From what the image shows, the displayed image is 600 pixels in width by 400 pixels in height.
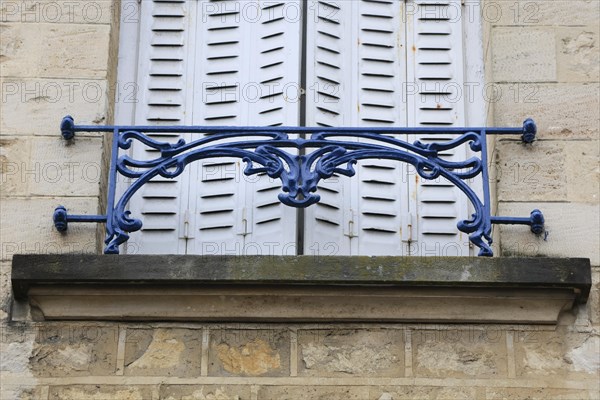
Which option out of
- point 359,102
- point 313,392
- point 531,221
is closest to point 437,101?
point 359,102

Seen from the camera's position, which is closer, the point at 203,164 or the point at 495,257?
the point at 495,257

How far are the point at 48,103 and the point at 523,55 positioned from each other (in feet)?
7.43

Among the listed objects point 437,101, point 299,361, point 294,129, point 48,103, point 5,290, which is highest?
point 437,101

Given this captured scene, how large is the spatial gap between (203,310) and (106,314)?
0.42 meters

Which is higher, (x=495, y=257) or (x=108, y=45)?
(x=108, y=45)

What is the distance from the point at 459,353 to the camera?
7.84m

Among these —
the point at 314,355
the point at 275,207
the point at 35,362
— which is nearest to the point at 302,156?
the point at 275,207

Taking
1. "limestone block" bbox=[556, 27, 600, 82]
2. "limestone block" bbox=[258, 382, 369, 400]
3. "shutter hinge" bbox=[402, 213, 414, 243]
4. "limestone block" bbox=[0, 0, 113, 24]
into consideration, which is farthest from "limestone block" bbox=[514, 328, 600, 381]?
"limestone block" bbox=[0, 0, 113, 24]

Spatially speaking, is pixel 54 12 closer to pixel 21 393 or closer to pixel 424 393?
pixel 21 393

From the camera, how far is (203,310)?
25.9 feet

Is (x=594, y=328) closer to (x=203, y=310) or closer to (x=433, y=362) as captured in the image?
(x=433, y=362)

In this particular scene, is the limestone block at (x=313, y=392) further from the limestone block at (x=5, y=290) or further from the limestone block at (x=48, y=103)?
the limestone block at (x=48, y=103)

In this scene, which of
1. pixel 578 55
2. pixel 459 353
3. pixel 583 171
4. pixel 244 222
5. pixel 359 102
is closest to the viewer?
pixel 459 353

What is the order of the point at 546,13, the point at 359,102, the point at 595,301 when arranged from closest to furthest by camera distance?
1. the point at 595,301
2. the point at 546,13
3. the point at 359,102
